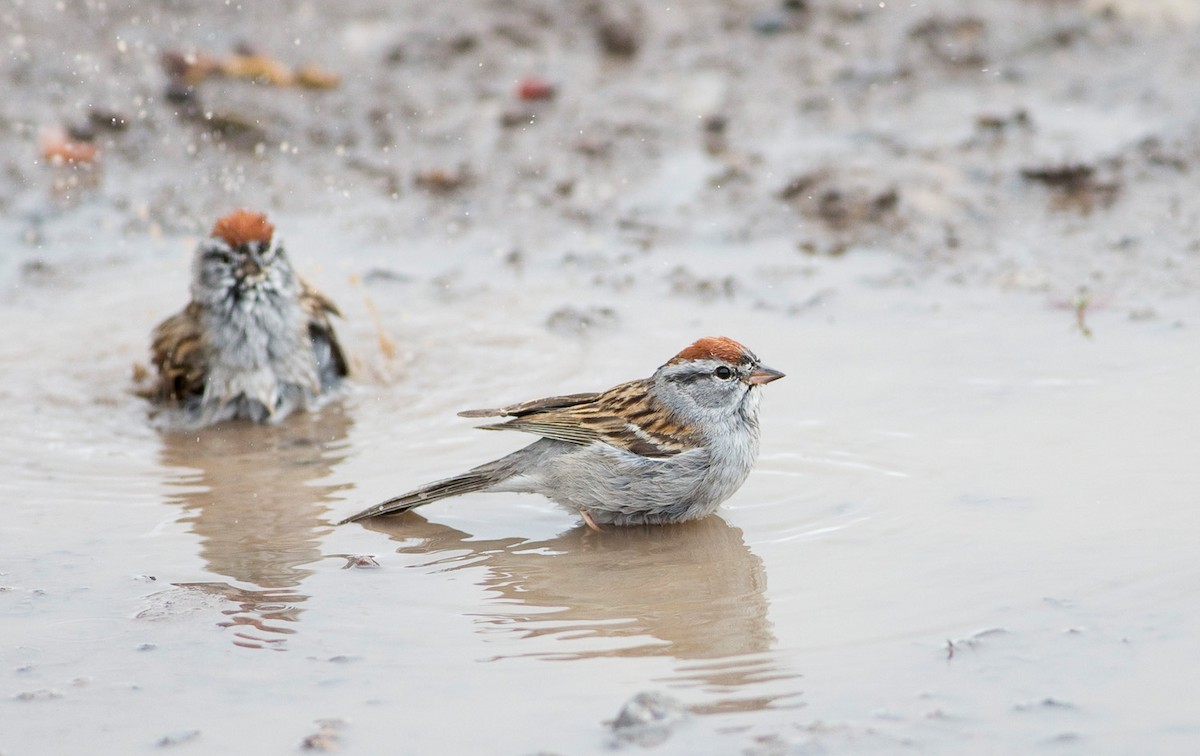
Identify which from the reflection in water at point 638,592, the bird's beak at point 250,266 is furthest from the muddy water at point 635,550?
the bird's beak at point 250,266

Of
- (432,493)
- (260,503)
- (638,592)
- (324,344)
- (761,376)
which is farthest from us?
(324,344)

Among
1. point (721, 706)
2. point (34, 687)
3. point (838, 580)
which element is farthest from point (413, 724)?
point (838, 580)

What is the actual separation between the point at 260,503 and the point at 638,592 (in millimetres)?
1837

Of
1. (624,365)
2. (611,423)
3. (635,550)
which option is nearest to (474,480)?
(611,423)

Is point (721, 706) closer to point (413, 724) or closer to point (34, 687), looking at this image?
point (413, 724)

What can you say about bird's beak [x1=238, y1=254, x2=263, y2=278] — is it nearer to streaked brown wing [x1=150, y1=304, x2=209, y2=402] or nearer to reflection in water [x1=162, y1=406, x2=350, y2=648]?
streaked brown wing [x1=150, y1=304, x2=209, y2=402]

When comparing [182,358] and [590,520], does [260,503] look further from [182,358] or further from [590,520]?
[182,358]

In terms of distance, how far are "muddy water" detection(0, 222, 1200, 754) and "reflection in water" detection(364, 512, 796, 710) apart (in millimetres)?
17

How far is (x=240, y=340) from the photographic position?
299 inches

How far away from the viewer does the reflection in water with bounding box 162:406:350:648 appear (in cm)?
510

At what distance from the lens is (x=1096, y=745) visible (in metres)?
3.84

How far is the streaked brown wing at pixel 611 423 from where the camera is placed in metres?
5.95

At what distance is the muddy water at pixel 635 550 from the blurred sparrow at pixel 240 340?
0.22 metres

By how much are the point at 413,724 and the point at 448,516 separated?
2.01 metres
